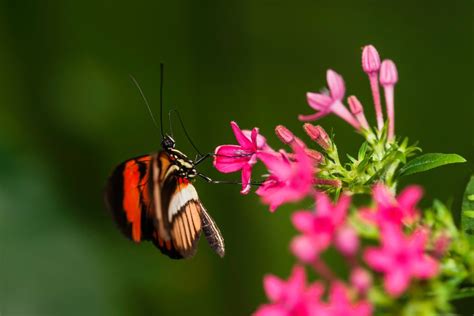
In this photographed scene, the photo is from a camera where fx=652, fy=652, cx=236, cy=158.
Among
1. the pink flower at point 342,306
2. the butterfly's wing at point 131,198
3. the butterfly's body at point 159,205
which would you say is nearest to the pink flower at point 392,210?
the pink flower at point 342,306

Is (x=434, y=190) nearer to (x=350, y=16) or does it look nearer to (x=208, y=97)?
(x=350, y=16)

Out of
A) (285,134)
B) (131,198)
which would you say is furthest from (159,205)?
(285,134)

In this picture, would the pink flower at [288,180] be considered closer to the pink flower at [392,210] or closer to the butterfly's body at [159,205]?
the pink flower at [392,210]

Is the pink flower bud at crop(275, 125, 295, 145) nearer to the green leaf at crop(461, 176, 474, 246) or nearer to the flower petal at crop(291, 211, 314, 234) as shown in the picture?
the green leaf at crop(461, 176, 474, 246)

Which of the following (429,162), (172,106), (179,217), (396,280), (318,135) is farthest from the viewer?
(172,106)

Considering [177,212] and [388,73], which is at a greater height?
[388,73]

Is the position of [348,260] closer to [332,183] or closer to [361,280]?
A: [361,280]

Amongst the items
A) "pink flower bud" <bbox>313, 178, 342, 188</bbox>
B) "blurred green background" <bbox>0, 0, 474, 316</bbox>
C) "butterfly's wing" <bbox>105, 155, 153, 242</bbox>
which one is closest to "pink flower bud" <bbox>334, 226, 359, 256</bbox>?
"pink flower bud" <bbox>313, 178, 342, 188</bbox>
